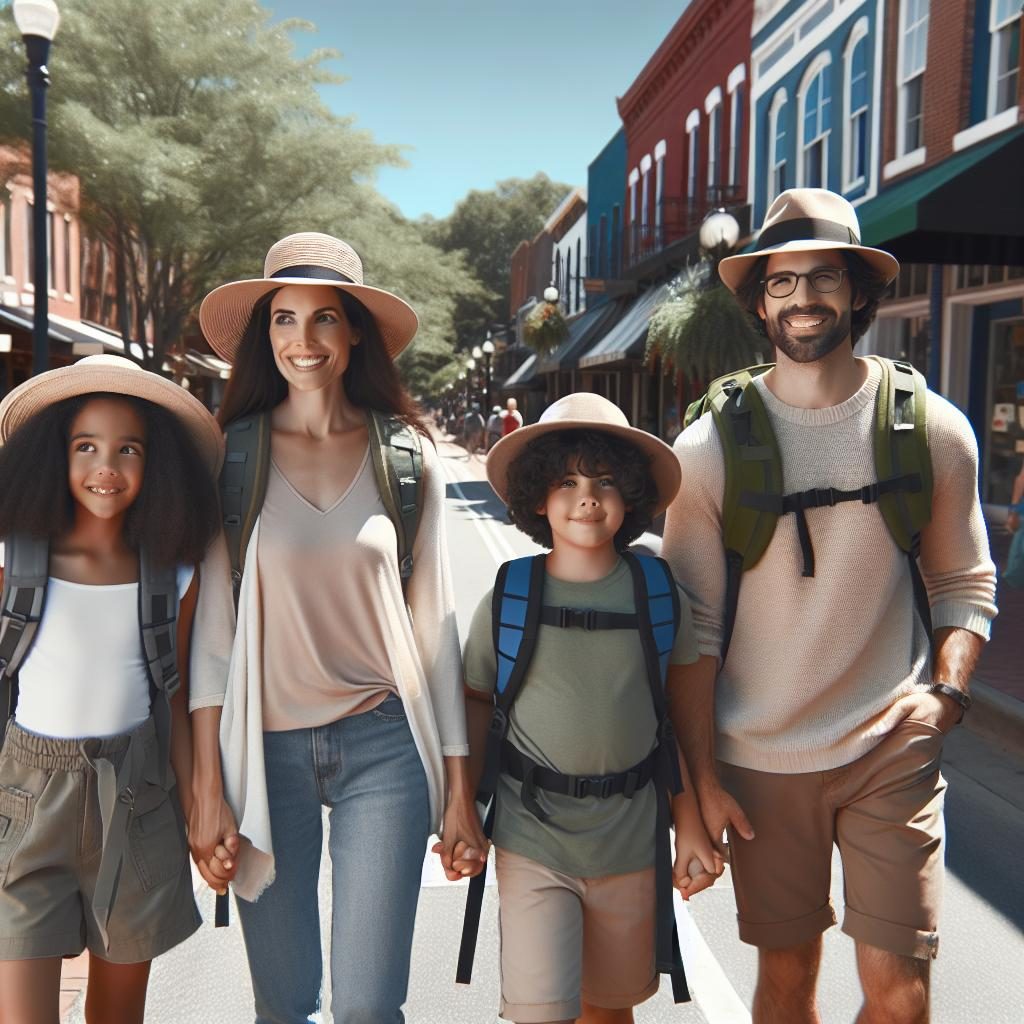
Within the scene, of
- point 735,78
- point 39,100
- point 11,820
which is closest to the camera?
point 11,820

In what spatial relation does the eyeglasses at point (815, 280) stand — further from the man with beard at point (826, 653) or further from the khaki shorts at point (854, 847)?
the khaki shorts at point (854, 847)

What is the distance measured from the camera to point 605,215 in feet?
122

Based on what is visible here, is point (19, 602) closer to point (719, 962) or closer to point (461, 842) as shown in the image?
point (461, 842)

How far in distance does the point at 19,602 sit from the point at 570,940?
142 cm

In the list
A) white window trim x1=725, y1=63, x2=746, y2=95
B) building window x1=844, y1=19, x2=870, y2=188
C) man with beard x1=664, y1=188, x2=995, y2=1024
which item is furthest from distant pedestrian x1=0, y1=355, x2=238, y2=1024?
white window trim x1=725, y1=63, x2=746, y2=95

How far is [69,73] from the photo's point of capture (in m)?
20.7

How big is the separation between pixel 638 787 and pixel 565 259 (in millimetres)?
46674

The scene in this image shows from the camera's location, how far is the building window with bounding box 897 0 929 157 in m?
14.7

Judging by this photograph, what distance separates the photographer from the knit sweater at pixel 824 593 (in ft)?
8.39

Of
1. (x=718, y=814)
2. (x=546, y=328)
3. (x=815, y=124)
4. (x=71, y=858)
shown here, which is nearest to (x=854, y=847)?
(x=718, y=814)

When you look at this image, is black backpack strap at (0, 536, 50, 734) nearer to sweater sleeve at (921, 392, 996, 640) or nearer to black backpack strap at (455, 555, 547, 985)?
black backpack strap at (455, 555, 547, 985)

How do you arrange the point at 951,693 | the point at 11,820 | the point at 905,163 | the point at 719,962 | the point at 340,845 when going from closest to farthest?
1. the point at 11,820
2. the point at 340,845
3. the point at 951,693
4. the point at 719,962
5. the point at 905,163

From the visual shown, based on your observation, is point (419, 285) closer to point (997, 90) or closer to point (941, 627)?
point (997, 90)

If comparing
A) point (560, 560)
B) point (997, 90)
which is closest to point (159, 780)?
point (560, 560)
